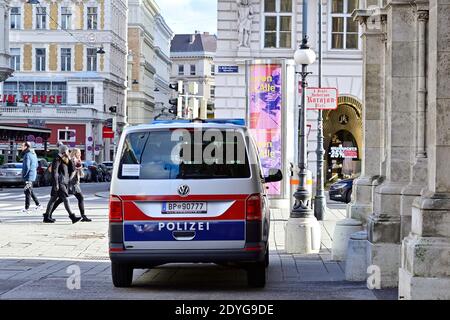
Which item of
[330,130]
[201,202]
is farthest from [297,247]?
[330,130]

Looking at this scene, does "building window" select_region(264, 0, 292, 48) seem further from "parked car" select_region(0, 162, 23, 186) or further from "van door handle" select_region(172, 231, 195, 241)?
"van door handle" select_region(172, 231, 195, 241)

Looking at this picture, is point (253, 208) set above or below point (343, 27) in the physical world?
below

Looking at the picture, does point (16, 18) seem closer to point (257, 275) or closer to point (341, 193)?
point (341, 193)

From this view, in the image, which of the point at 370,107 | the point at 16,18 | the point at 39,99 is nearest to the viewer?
the point at 370,107

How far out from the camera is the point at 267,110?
28.4 metres

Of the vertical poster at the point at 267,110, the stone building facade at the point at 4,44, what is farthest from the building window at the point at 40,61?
the vertical poster at the point at 267,110

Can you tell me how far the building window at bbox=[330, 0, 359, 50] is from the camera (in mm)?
41812

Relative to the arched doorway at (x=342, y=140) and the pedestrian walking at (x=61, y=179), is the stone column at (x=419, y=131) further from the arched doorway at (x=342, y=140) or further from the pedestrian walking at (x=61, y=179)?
the arched doorway at (x=342, y=140)

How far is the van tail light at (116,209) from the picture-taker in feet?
37.5

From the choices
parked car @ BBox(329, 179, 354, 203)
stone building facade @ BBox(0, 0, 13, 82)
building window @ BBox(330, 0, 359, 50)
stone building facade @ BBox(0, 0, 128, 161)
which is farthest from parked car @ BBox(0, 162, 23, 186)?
stone building facade @ BBox(0, 0, 128, 161)

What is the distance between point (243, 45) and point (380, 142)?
83.9 feet

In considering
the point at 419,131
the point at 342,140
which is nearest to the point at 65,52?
the point at 342,140

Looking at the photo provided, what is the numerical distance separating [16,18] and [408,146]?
88.9m

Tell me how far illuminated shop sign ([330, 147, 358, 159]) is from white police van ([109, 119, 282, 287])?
104 feet
